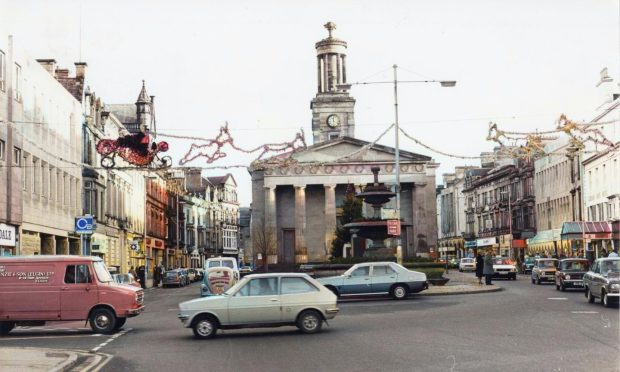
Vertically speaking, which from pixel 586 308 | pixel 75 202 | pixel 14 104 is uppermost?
pixel 14 104

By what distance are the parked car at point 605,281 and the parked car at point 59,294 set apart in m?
13.1

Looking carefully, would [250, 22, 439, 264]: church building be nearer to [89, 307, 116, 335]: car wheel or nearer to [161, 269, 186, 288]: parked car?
[161, 269, 186, 288]: parked car

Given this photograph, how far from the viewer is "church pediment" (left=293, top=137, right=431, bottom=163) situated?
3829 inches

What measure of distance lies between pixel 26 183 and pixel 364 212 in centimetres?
5551

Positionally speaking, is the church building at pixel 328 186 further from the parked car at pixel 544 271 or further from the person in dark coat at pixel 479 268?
the person in dark coat at pixel 479 268

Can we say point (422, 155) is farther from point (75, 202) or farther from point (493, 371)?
point (493, 371)

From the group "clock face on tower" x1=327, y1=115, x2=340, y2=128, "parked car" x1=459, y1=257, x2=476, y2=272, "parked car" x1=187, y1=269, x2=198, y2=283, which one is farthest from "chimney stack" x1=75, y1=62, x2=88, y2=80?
"clock face on tower" x1=327, y1=115, x2=340, y2=128

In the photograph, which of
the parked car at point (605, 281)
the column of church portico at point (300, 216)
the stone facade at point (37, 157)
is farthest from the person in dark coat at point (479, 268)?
the column of church portico at point (300, 216)

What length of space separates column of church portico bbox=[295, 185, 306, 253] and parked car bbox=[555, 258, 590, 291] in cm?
5871

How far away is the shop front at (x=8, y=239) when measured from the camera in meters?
36.1

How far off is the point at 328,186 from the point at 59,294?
77621 mm

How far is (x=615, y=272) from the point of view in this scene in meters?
26.0

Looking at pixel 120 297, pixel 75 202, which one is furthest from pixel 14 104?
pixel 120 297

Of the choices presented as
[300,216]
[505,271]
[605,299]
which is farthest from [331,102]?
[605,299]
